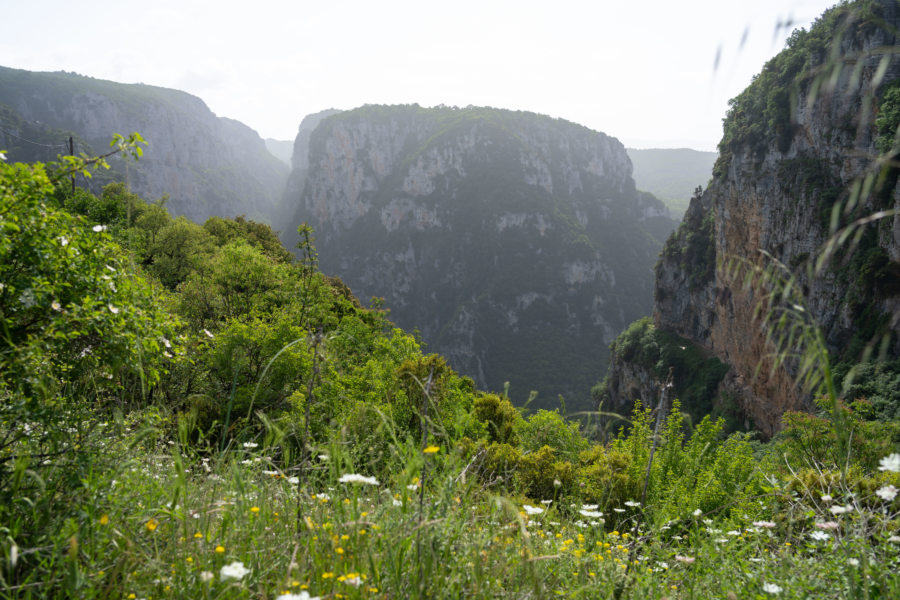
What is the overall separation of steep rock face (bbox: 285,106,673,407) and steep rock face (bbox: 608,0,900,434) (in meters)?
71.4

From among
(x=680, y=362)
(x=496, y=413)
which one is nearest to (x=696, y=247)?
(x=680, y=362)

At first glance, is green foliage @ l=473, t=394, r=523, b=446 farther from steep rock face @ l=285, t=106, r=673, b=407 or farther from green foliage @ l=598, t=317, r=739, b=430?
steep rock face @ l=285, t=106, r=673, b=407

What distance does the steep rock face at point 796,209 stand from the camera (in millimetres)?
33406

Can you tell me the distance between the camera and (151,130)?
151750mm

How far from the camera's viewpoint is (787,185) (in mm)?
42781

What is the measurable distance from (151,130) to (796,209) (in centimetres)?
17274

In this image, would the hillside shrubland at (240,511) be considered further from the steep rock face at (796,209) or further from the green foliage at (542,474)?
the steep rock face at (796,209)

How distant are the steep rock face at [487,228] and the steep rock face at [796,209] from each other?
7136 cm

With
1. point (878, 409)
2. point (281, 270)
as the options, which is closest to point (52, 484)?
point (281, 270)

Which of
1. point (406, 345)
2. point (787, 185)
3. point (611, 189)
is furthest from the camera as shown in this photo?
point (611, 189)

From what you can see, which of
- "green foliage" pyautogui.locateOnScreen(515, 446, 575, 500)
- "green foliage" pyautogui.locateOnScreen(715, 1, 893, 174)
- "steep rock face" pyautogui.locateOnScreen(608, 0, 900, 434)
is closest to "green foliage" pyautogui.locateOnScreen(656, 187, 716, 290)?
"steep rock face" pyautogui.locateOnScreen(608, 0, 900, 434)

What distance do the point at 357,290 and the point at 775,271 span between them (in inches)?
6414

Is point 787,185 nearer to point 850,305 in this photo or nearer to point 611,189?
point 850,305

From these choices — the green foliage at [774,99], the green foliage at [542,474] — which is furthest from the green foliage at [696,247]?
the green foliage at [542,474]
